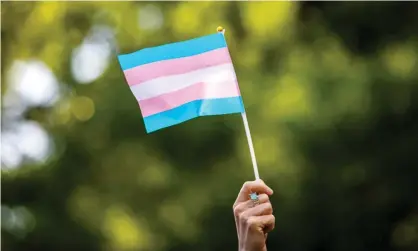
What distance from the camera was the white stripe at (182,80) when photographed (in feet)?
5.21

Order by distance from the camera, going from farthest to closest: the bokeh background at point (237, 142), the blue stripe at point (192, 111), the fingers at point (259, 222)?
the bokeh background at point (237, 142) < the blue stripe at point (192, 111) < the fingers at point (259, 222)

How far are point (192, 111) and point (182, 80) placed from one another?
0.22 ft

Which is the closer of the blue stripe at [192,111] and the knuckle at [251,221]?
the knuckle at [251,221]

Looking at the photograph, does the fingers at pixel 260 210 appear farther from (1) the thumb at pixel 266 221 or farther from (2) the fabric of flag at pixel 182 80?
(2) the fabric of flag at pixel 182 80

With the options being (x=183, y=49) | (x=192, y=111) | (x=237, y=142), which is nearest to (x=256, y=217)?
(x=192, y=111)

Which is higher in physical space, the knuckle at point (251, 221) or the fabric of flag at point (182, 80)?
the fabric of flag at point (182, 80)

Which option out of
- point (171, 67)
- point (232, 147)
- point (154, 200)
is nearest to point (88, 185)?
point (154, 200)

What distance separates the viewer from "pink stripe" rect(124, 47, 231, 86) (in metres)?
1.58

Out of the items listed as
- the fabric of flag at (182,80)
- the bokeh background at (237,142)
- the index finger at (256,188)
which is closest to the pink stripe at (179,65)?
the fabric of flag at (182,80)

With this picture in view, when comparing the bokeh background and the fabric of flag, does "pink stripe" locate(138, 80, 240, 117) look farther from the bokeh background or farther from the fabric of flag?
the bokeh background

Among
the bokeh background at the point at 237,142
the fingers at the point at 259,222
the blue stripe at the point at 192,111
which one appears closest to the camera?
the fingers at the point at 259,222

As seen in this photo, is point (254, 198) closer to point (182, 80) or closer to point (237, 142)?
point (182, 80)

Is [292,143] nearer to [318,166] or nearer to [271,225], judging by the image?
[318,166]

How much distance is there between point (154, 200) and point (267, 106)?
2.55 feet
